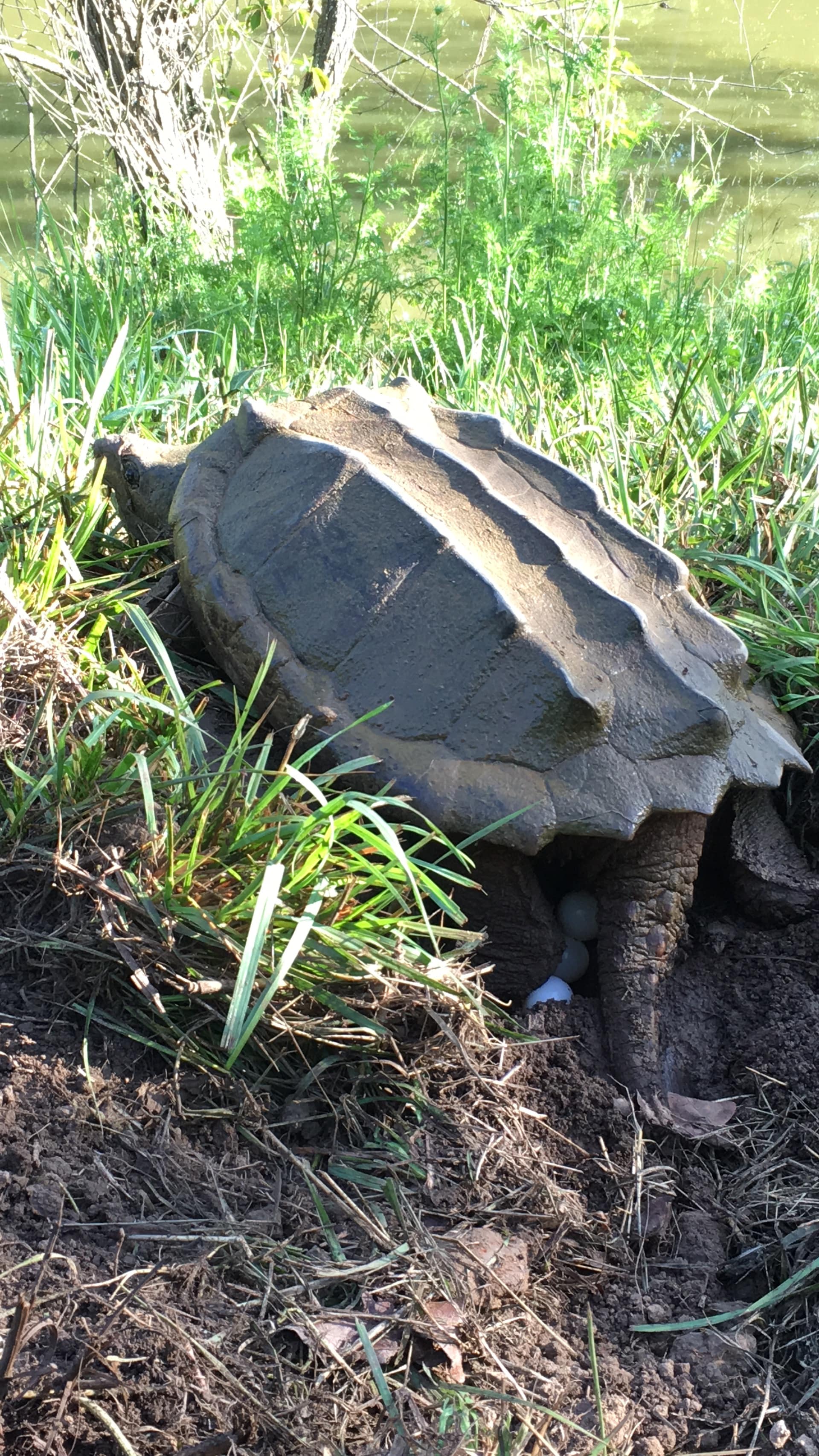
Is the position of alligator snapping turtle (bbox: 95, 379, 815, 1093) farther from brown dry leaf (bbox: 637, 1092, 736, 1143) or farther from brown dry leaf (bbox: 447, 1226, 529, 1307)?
brown dry leaf (bbox: 447, 1226, 529, 1307)

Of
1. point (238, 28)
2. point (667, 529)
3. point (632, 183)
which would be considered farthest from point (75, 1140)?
point (238, 28)

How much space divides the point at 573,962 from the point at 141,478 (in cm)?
173

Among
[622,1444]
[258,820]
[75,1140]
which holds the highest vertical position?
[258,820]

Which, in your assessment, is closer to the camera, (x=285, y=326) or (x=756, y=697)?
(x=756, y=697)

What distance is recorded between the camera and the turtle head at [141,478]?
300 centimetres

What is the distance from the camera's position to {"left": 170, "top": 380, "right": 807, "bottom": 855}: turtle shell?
2.14 metres

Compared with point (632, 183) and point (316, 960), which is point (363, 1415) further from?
point (632, 183)

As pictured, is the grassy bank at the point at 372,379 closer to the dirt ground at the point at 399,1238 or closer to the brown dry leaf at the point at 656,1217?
the dirt ground at the point at 399,1238

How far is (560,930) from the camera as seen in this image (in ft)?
7.61

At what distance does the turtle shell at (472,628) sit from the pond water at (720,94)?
12.7 ft

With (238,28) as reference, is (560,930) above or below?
below

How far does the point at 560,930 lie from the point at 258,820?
70 centimetres

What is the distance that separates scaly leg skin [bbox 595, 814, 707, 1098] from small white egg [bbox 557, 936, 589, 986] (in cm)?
9

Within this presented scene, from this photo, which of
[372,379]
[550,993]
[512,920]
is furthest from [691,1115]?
[372,379]
